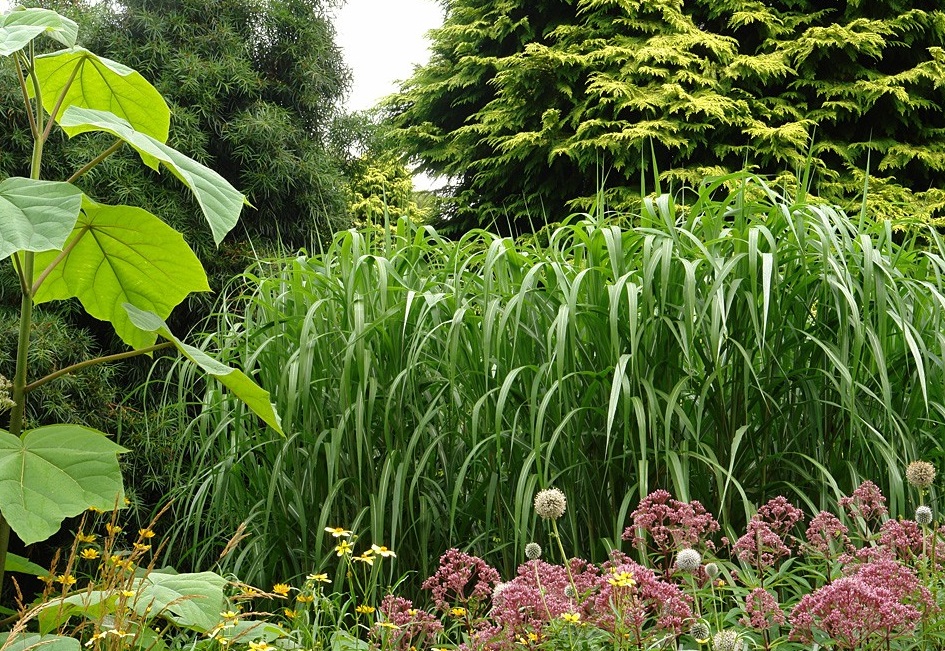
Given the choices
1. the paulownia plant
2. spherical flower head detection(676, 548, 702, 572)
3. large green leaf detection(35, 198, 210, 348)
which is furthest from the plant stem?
spherical flower head detection(676, 548, 702, 572)

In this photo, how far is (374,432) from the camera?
2508 mm

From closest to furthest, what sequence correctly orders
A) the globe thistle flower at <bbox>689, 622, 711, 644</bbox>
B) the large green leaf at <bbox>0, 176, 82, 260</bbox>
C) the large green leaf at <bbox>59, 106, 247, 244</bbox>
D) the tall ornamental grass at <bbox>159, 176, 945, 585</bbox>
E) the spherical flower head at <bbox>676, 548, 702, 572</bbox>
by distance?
the large green leaf at <bbox>0, 176, 82, 260</bbox> → the large green leaf at <bbox>59, 106, 247, 244</bbox> → the globe thistle flower at <bbox>689, 622, 711, 644</bbox> → the spherical flower head at <bbox>676, 548, 702, 572</bbox> → the tall ornamental grass at <bbox>159, 176, 945, 585</bbox>

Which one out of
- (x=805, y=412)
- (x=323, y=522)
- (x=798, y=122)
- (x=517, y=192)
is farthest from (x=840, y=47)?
(x=323, y=522)

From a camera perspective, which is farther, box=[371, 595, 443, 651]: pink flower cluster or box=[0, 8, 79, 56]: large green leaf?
box=[371, 595, 443, 651]: pink flower cluster

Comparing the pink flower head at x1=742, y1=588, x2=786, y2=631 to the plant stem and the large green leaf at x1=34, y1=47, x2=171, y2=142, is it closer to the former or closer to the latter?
the plant stem

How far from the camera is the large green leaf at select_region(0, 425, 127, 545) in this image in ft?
3.71

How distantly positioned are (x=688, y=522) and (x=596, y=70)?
26.0 ft

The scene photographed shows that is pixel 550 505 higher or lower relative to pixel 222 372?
lower

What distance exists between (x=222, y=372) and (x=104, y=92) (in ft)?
1.87

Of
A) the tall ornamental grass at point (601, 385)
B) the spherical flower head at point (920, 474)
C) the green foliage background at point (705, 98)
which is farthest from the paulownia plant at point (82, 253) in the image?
the green foliage background at point (705, 98)

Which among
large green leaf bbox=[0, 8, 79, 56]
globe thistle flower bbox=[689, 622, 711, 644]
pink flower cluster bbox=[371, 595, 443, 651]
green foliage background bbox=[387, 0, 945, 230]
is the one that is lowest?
pink flower cluster bbox=[371, 595, 443, 651]

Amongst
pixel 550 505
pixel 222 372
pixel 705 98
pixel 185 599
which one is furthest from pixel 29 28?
pixel 705 98

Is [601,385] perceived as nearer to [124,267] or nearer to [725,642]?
[725,642]

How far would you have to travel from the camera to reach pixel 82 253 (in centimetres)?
141
